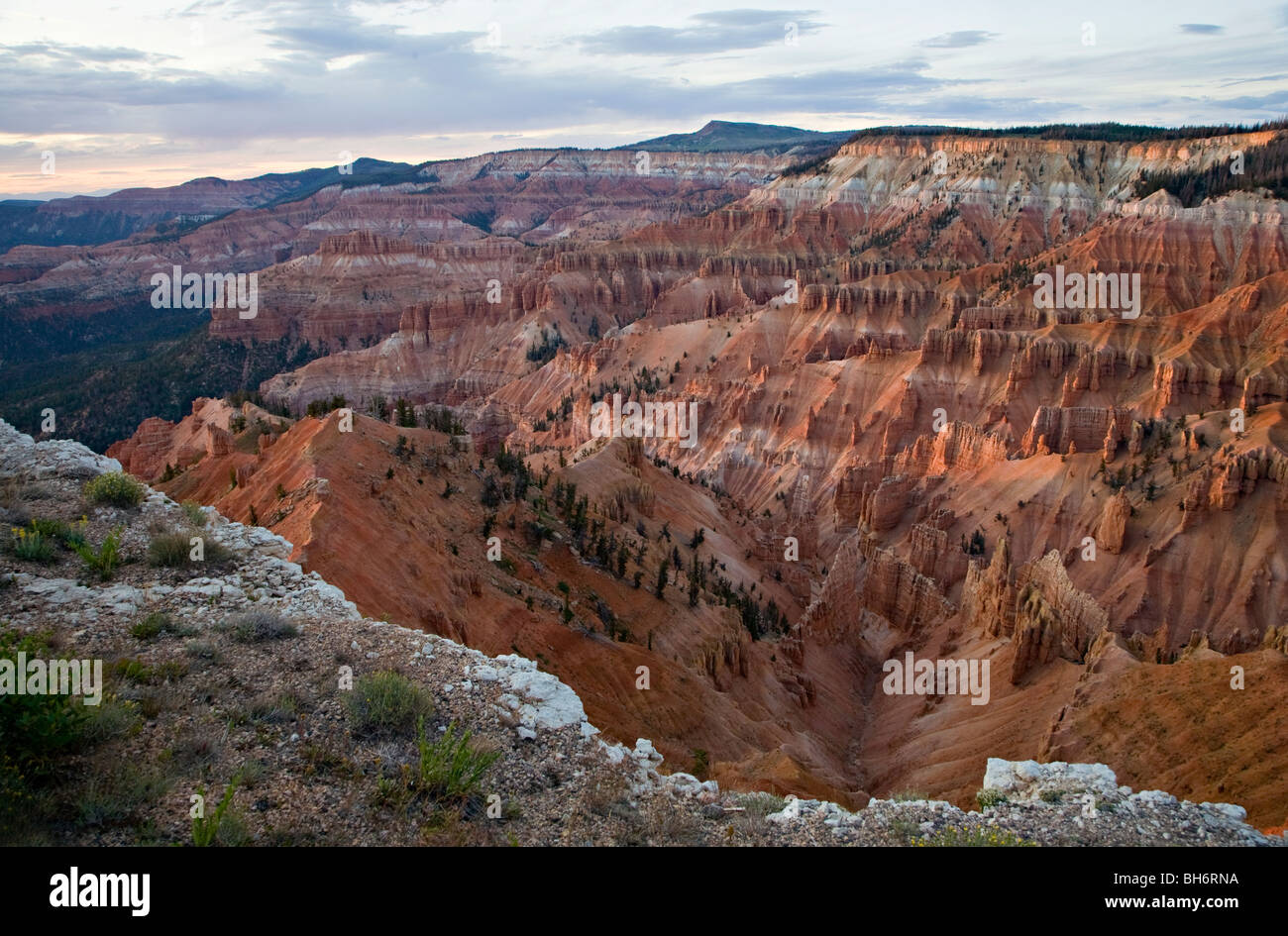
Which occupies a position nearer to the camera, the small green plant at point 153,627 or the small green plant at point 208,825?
the small green plant at point 208,825

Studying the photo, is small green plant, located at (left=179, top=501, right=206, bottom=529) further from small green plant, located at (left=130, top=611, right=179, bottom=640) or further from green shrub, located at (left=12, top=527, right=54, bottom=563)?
small green plant, located at (left=130, top=611, right=179, bottom=640)

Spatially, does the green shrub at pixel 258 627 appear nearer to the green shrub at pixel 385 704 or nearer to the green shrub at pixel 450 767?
the green shrub at pixel 385 704

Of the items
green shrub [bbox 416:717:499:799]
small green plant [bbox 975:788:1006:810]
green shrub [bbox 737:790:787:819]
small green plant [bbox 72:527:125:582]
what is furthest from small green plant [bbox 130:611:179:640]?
small green plant [bbox 975:788:1006:810]

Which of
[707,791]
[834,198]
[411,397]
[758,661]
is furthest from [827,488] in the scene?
[834,198]

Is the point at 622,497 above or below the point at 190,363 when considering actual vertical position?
below

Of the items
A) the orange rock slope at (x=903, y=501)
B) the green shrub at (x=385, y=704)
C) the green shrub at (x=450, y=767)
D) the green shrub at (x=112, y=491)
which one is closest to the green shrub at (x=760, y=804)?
A: the green shrub at (x=450, y=767)

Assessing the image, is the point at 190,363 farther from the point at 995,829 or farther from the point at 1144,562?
the point at 995,829
